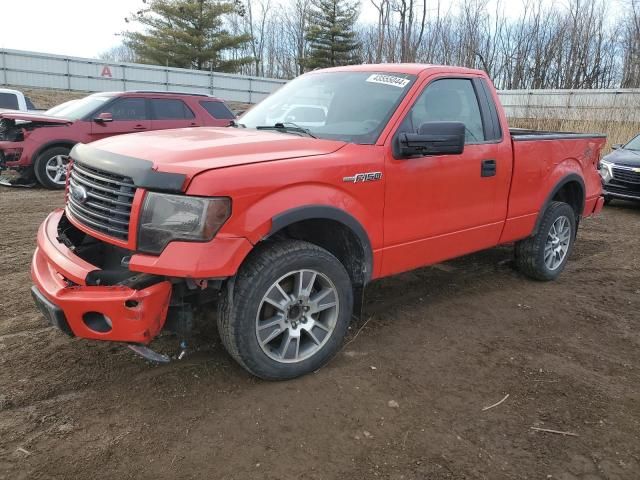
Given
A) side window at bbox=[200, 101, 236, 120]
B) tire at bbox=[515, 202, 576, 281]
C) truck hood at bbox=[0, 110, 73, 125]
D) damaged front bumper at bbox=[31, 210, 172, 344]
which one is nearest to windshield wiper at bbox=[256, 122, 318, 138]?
damaged front bumper at bbox=[31, 210, 172, 344]

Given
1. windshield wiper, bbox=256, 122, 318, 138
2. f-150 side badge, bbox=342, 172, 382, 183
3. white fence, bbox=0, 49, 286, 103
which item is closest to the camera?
A: f-150 side badge, bbox=342, 172, 382, 183

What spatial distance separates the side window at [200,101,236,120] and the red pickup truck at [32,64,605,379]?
657cm

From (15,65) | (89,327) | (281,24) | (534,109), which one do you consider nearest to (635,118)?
(534,109)

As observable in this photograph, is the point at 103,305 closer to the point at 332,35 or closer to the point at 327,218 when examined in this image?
the point at 327,218

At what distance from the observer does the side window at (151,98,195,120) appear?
1028cm

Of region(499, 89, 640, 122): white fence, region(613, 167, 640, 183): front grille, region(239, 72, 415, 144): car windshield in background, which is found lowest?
region(613, 167, 640, 183): front grille

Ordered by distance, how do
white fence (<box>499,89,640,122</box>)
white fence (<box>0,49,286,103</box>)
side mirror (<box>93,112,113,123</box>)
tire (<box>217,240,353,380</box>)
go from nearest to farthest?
tire (<box>217,240,353,380</box>), side mirror (<box>93,112,113,123</box>), white fence (<box>499,89,640,122</box>), white fence (<box>0,49,286,103</box>)

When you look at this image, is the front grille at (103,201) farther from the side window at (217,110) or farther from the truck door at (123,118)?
the side window at (217,110)

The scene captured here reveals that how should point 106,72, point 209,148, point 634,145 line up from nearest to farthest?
point 209,148 < point 634,145 < point 106,72

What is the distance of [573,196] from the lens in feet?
18.4

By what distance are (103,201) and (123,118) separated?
7.69 m

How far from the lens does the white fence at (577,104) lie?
17016mm

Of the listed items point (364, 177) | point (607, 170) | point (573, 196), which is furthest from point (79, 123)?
point (607, 170)

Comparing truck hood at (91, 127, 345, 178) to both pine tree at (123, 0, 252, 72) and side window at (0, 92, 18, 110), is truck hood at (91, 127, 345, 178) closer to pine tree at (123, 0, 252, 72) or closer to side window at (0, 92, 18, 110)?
side window at (0, 92, 18, 110)
